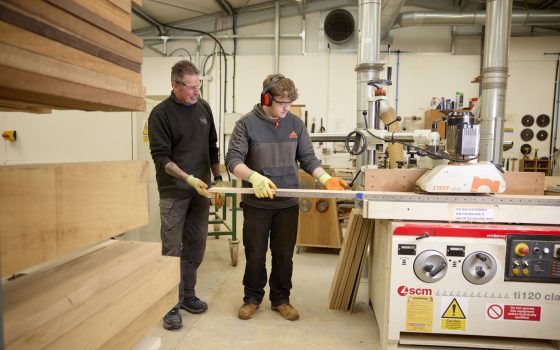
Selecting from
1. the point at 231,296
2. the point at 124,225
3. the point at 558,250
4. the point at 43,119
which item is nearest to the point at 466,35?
the point at 558,250

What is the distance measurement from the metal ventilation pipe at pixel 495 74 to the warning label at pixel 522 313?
6.34 feet

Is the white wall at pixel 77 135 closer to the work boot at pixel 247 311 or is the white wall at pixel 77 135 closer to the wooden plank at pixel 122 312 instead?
the work boot at pixel 247 311

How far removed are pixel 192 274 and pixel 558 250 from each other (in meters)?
1.90

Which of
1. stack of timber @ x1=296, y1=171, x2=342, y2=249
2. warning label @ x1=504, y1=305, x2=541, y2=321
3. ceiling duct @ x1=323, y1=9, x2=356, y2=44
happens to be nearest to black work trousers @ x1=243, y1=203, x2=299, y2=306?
warning label @ x1=504, y1=305, x2=541, y2=321

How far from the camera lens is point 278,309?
89.0 inches

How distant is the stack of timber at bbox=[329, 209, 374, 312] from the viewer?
7.35 ft

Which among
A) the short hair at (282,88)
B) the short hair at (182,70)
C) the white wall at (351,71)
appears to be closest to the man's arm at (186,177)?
the short hair at (182,70)

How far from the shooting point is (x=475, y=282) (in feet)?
5.43

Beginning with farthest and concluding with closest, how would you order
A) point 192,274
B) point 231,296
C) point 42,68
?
point 231,296, point 192,274, point 42,68

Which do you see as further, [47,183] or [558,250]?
[558,250]

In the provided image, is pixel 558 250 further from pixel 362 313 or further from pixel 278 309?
pixel 278 309

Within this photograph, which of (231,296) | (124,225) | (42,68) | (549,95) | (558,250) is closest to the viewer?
(42,68)

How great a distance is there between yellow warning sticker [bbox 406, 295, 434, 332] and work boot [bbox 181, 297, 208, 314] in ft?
4.01

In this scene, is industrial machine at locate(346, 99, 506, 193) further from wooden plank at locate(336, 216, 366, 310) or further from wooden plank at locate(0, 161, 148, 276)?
wooden plank at locate(0, 161, 148, 276)
